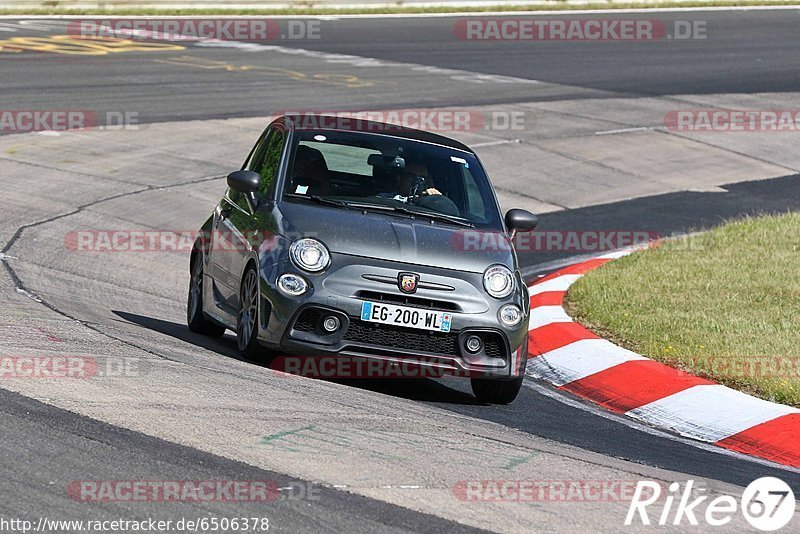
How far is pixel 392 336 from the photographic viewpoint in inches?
315

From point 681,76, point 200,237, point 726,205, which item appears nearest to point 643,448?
point 200,237

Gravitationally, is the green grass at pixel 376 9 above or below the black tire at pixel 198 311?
above

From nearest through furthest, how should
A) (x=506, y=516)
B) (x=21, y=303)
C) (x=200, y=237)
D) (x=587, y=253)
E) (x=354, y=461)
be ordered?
(x=506, y=516), (x=354, y=461), (x=21, y=303), (x=200, y=237), (x=587, y=253)

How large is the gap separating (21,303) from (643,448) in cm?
427

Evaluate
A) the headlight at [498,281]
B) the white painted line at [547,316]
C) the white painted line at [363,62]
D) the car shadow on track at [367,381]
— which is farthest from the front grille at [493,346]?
the white painted line at [363,62]

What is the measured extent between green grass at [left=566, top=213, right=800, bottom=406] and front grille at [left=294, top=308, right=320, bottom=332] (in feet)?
8.35

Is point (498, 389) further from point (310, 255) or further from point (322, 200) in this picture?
point (322, 200)

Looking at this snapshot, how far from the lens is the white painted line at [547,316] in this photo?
34.8 ft

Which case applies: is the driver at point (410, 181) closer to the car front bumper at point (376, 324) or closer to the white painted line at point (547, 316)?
the car front bumper at point (376, 324)

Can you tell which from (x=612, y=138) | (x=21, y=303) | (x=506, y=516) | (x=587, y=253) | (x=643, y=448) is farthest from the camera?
(x=612, y=138)

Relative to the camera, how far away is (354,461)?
19.3 feet

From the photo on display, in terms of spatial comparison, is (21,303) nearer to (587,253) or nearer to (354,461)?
(354,461)

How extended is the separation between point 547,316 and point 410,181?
7.39 ft

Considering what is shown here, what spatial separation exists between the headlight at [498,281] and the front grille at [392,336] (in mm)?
400
